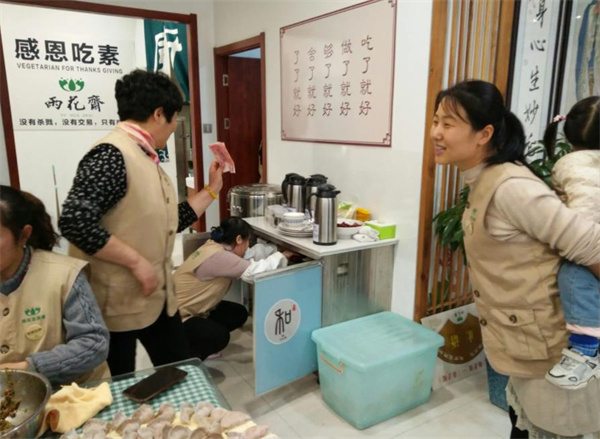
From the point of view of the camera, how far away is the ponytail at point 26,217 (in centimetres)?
114

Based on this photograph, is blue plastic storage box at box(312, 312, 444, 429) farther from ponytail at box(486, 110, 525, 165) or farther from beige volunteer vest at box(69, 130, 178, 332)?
ponytail at box(486, 110, 525, 165)

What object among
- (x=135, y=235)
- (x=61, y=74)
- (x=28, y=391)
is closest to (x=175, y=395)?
(x=28, y=391)

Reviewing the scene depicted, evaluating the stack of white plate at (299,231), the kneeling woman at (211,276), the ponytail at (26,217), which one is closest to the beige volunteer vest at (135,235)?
the ponytail at (26,217)

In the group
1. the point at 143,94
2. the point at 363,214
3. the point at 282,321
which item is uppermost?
the point at 143,94

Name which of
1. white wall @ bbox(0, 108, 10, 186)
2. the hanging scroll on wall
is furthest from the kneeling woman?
white wall @ bbox(0, 108, 10, 186)

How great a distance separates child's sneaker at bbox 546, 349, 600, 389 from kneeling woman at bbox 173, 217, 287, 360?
4.56ft

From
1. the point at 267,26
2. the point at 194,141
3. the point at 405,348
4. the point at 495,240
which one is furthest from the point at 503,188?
the point at 194,141

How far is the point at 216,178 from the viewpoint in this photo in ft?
6.79

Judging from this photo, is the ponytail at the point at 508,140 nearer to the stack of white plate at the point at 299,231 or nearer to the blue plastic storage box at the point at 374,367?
the blue plastic storage box at the point at 374,367

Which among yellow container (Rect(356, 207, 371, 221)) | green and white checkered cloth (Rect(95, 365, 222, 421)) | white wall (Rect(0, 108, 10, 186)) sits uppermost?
white wall (Rect(0, 108, 10, 186))

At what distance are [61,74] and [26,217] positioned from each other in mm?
3358

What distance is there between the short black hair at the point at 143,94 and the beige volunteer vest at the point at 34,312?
1.92ft

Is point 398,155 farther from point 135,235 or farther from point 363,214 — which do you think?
point 135,235

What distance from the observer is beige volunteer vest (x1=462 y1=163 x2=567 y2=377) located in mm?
1182
